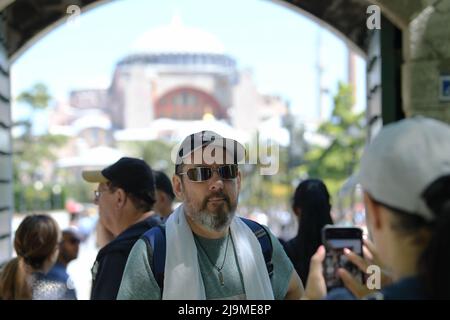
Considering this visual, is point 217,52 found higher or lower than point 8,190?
higher

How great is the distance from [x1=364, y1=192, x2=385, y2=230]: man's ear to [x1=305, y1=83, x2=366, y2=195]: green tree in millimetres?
37681

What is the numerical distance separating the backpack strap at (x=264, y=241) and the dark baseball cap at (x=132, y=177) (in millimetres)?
979

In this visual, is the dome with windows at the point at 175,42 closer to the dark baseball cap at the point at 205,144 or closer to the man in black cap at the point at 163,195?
the man in black cap at the point at 163,195

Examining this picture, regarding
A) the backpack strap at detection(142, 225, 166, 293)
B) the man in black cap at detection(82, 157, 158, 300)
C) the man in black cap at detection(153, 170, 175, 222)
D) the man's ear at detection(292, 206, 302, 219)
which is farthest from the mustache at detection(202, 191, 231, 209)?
the man in black cap at detection(153, 170, 175, 222)

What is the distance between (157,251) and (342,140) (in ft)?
131

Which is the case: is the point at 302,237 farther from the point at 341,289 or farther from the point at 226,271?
the point at 341,289

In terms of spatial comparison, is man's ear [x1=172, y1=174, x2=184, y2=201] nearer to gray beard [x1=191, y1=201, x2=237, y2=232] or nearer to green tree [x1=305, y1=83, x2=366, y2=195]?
gray beard [x1=191, y1=201, x2=237, y2=232]

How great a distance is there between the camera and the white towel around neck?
3.26 m

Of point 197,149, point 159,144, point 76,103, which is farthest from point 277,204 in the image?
point 76,103

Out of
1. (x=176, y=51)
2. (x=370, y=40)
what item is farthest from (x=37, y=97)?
(x=176, y=51)

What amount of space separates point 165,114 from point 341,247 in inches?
4632

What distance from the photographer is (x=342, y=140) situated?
42844 mm

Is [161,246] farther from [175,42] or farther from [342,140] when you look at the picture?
[175,42]

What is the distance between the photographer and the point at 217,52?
124 metres
